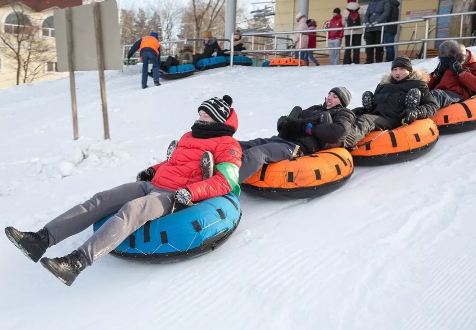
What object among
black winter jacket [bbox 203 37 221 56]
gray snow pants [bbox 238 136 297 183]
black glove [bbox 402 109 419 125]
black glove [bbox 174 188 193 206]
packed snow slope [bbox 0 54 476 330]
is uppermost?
black winter jacket [bbox 203 37 221 56]

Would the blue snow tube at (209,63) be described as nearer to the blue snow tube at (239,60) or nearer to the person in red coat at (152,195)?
the blue snow tube at (239,60)

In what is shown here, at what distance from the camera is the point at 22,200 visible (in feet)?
14.4

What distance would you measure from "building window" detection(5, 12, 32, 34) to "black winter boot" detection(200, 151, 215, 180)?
81.4 ft

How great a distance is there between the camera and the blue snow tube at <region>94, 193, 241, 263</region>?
282 centimetres

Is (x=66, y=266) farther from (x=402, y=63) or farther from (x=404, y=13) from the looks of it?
(x=404, y=13)

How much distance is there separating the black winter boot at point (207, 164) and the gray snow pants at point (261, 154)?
49cm

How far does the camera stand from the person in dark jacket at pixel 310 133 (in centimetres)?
392

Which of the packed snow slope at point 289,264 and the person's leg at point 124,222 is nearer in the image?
the packed snow slope at point 289,264

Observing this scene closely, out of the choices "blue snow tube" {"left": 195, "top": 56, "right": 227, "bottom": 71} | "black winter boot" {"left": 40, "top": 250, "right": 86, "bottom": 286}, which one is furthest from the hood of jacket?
"blue snow tube" {"left": 195, "top": 56, "right": 227, "bottom": 71}

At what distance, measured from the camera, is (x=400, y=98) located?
16.4 ft

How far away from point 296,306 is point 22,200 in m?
3.26

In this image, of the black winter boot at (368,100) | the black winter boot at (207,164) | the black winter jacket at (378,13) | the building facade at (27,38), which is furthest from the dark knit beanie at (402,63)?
the building facade at (27,38)

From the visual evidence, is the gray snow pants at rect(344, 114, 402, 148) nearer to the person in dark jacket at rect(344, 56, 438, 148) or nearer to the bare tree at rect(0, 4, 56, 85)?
the person in dark jacket at rect(344, 56, 438, 148)

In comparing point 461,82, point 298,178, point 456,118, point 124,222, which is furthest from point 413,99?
point 124,222
